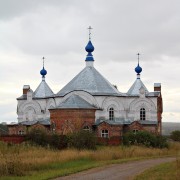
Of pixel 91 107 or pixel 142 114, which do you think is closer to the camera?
pixel 91 107

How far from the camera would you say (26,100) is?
154 ft

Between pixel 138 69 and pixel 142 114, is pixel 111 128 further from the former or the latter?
pixel 138 69

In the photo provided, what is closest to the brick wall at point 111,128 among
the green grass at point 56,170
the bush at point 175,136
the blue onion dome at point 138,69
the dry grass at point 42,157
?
the bush at point 175,136

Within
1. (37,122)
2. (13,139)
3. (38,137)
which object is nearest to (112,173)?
(38,137)

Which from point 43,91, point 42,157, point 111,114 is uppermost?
point 43,91

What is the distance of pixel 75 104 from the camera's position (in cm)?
3981

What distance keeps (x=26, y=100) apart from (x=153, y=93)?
12167 mm

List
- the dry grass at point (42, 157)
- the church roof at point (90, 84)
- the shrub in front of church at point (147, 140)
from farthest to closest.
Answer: the church roof at point (90, 84) < the shrub in front of church at point (147, 140) < the dry grass at point (42, 157)

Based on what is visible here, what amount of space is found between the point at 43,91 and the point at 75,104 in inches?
316

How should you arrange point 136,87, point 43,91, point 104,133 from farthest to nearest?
1. point 43,91
2. point 136,87
3. point 104,133

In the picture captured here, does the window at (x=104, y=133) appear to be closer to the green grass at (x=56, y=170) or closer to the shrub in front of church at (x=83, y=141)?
the shrub in front of church at (x=83, y=141)

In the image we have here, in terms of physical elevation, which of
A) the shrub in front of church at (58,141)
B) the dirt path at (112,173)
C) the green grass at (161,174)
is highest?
the shrub in front of church at (58,141)

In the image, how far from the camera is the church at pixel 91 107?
39750mm

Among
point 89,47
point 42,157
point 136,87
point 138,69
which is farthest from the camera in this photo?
point 138,69
